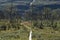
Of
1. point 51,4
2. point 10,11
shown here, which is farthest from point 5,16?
point 51,4

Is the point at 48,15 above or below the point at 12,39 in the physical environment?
below

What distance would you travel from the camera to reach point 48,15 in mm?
24609

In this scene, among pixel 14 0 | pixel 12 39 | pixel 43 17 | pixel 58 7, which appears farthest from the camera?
pixel 58 7

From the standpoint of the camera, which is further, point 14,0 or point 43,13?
point 14,0

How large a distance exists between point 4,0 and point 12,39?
26.8 m

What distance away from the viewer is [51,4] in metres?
30.5

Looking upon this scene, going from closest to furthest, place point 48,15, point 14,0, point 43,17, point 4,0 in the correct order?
1. point 43,17
2. point 48,15
3. point 14,0
4. point 4,0

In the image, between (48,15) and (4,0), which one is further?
(4,0)

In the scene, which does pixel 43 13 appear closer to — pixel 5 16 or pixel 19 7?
pixel 5 16

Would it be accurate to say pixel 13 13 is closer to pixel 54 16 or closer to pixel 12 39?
pixel 54 16

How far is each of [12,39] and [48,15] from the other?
17.5m

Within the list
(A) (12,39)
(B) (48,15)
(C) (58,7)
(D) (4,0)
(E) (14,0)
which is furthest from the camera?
(D) (4,0)

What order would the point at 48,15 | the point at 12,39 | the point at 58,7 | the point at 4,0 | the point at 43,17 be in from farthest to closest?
the point at 4,0, the point at 58,7, the point at 48,15, the point at 43,17, the point at 12,39

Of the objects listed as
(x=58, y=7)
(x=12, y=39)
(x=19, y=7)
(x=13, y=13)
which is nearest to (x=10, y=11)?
(x=13, y=13)
